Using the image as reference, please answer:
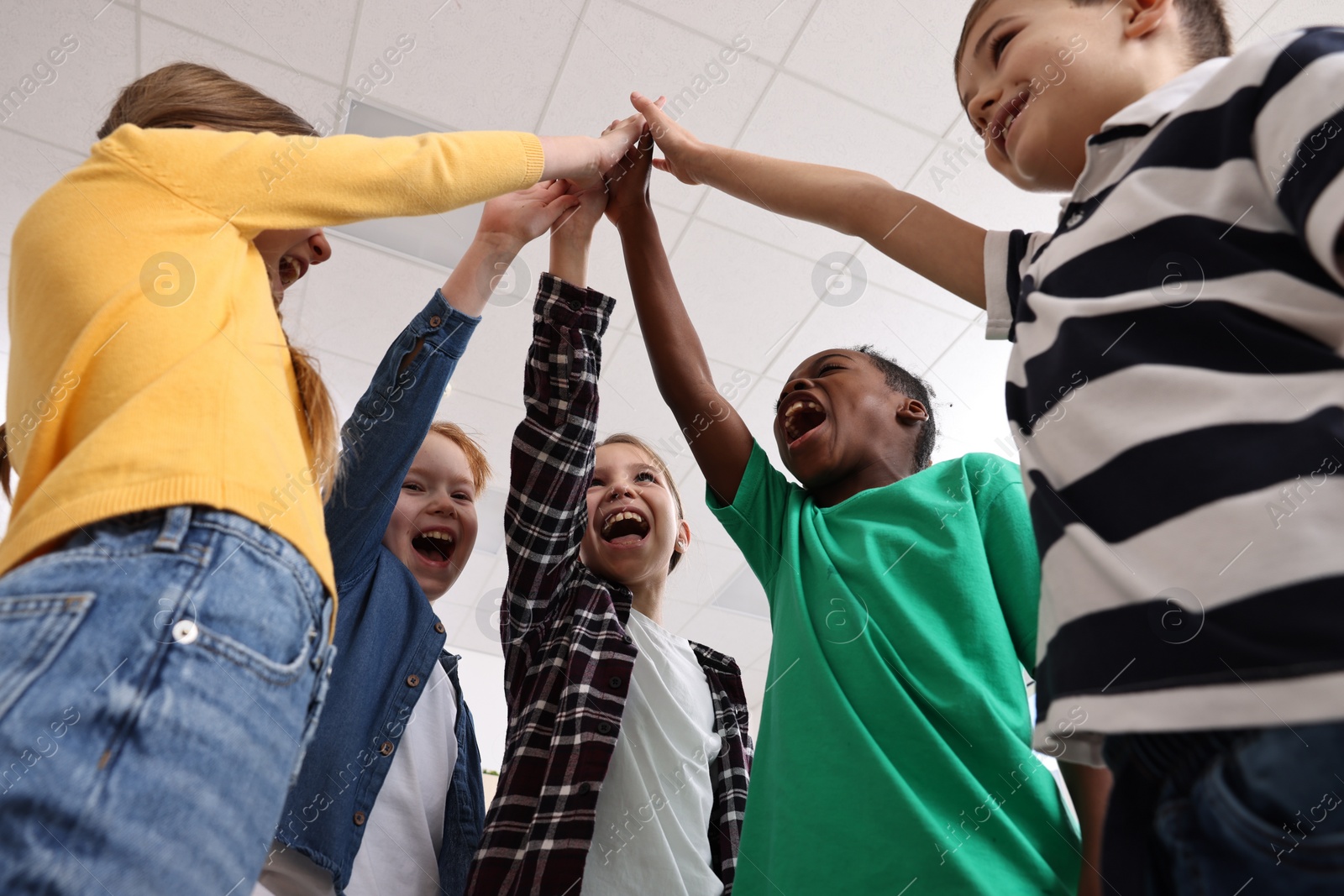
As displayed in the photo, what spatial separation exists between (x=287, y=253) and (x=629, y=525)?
84 centimetres

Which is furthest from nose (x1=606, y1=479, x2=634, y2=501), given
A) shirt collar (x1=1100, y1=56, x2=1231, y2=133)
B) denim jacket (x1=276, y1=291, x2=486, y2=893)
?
shirt collar (x1=1100, y1=56, x2=1231, y2=133)

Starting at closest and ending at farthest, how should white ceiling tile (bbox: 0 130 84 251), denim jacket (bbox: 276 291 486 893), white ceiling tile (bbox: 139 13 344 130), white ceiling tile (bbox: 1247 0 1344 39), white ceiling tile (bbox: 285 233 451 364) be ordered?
denim jacket (bbox: 276 291 486 893) → white ceiling tile (bbox: 1247 0 1344 39) → white ceiling tile (bbox: 139 13 344 130) → white ceiling tile (bbox: 0 130 84 251) → white ceiling tile (bbox: 285 233 451 364)

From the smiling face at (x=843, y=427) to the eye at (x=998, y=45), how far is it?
622 millimetres

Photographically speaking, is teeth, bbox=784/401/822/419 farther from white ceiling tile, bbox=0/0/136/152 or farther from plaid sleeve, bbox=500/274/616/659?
white ceiling tile, bbox=0/0/136/152

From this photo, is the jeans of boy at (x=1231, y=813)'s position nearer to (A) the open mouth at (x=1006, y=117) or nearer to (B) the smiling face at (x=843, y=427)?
(A) the open mouth at (x=1006, y=117)

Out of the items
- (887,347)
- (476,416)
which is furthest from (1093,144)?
(476,416)

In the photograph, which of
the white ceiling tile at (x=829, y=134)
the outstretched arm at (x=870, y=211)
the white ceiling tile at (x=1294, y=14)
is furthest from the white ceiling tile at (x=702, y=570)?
the outstretched arm at (x=870, y=211)

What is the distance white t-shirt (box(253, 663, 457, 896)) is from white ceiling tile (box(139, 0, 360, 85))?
1755 millimetres

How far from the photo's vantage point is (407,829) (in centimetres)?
118

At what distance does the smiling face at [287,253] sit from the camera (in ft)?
2.99

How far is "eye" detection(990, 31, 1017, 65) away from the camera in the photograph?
87 cm

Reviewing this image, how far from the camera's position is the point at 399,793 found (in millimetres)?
1199

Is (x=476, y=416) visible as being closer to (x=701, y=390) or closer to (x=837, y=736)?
(x=701, y=390)

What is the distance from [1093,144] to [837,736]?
1.98 feet
